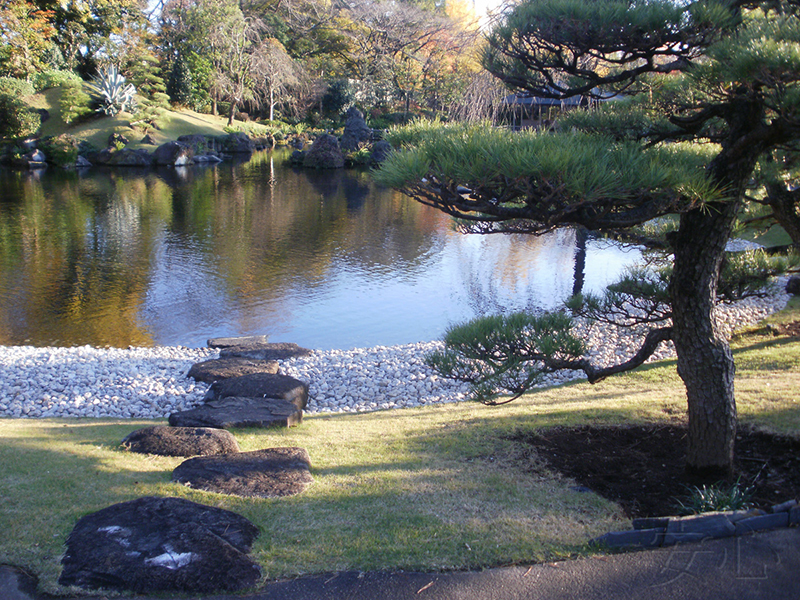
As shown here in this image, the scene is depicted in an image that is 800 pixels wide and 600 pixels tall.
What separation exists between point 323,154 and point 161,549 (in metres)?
29.4

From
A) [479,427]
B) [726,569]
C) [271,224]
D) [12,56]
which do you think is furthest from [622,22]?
[12,56]

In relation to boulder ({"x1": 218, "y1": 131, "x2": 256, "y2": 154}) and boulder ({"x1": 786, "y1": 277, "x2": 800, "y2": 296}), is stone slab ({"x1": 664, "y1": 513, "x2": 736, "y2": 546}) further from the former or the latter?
boulder ({"x1": 218, "y1": 131, "x2": 256, "y2": 154})

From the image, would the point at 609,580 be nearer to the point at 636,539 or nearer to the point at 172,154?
the point at 636,539

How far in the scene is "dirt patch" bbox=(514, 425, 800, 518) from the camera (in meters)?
3.33

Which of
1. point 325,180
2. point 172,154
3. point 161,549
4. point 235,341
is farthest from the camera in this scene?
point 172,154

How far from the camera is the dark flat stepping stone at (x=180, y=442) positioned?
14.0 ft

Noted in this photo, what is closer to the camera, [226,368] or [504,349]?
[504,349]

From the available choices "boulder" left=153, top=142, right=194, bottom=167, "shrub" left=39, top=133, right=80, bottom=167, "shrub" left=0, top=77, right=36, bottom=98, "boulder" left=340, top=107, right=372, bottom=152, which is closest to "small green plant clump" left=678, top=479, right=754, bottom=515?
"boulder" left=153, top=142, right=194, bottom=167

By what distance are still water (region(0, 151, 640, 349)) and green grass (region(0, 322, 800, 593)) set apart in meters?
2.78

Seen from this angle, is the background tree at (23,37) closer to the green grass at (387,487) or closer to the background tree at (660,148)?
the green grass at (387,487)

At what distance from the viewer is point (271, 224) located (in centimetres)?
1727

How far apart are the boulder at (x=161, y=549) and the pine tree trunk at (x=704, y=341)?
2546 millimetres

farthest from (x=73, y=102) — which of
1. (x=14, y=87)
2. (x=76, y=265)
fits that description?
(x=76, y=265)

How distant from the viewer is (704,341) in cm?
328
